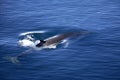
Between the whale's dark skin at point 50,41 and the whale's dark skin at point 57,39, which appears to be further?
the whale's dark skin at point 57,39

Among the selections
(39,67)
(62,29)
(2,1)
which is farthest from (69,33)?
(2,1)

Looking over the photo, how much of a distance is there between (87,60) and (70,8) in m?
21.0

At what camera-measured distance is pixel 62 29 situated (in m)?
57.1

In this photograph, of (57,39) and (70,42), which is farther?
(57,39)

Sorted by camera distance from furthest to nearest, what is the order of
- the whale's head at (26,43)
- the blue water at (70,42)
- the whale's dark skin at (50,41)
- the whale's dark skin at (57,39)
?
the whale's head at (26,43) < the whale's dark skin at (57,39) < the whale's dark skin at (50,41) < the blue water at (70,42)

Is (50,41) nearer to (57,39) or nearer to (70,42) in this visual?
(57,39)

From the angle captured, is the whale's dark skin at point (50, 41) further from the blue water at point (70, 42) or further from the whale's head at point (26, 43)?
the whale's head at point (26, 43)

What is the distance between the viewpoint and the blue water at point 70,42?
1777 inches

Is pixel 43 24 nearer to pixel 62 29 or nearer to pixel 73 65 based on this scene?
pixel 62 29

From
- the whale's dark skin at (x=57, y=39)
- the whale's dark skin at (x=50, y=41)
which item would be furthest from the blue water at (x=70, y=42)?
the whale's dark skin at (x=57, y=39)

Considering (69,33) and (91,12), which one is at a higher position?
(91,12)

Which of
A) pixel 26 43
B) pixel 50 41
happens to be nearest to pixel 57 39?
→ pixel 50 41

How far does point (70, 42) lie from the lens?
173ft

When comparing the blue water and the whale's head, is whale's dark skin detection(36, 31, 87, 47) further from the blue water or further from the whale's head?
the whale's head
